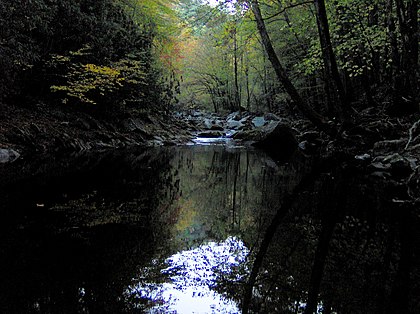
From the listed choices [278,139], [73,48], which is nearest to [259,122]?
[278,139]

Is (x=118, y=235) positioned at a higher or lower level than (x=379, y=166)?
higher

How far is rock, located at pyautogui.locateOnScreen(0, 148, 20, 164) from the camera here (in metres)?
7.72

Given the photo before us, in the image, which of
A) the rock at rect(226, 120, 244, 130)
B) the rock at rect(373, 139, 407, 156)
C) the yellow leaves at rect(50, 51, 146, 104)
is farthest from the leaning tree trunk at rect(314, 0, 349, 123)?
the rock at rect(226, 120, 244, 130)

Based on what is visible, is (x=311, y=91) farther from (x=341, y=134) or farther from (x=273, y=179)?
(x=273, y=179)

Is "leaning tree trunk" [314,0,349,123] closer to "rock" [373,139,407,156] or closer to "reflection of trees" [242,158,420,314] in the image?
"rock" [373,139,407,156]

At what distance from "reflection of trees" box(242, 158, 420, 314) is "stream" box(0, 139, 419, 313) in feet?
0.04

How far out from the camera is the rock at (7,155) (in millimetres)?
7719

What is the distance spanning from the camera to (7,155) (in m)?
8.00

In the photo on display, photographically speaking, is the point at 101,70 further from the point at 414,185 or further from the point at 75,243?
the point at 414,185

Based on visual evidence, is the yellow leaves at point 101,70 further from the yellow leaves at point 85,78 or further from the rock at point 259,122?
the rock at point 259,122

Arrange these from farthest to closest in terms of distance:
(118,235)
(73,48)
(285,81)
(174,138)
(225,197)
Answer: (174,138), (73,48), (285,81), (225,197), (118,235)

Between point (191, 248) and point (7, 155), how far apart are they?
6850 millimetres

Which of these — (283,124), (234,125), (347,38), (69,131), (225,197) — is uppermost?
(347,38)

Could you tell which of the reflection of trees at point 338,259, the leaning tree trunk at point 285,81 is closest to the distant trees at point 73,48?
the leaning tree trunk at point 285,81
